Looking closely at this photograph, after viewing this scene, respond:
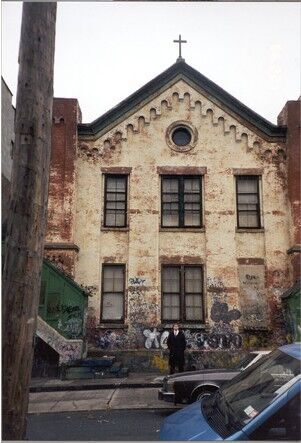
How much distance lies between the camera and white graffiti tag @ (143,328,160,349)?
575 inches

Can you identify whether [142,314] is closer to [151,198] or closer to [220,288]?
[220,288]

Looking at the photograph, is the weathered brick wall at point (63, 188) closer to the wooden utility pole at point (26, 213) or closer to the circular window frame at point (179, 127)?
the circular window frame at point (179, 127)

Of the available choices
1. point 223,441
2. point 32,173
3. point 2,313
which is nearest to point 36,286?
point 2,313

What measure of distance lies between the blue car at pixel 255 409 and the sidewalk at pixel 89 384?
7.12 meters

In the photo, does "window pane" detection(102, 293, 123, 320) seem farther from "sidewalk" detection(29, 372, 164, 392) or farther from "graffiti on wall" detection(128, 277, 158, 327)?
"sidewalk" detection(29, 372, 164, 392)

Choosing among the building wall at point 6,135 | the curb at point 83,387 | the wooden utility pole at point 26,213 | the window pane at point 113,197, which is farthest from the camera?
the window pane at point 113,197

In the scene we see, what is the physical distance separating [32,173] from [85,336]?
11.5 metres

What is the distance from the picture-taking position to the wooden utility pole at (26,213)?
3.67 m

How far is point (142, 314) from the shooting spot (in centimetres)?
1483

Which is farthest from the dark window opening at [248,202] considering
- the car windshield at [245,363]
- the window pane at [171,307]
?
the car windshield at [245,363]

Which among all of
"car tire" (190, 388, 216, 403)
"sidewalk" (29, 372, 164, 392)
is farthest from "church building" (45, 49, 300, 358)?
"car tire" (190, 388, 216, 403)

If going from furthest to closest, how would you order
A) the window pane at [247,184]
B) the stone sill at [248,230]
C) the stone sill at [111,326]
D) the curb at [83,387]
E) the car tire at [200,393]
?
the window pane at [247,184] → the stone sill at [248,230] → the stone sill at [111,326] → the curb at [83,387] → the car tire at [200,393]

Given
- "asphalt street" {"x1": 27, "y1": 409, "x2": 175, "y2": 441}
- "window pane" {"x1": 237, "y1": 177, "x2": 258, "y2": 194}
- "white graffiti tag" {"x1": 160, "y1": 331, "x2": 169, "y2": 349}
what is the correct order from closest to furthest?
"asphalt street" {"x1": 27, "y1": 409, "x2": 175, "y2": 441} < "white graffiti tag" {"x1": 160, "y1": 331, "x2": 169, "y2": 349} < "window pane" {"x1": 237, "y1": 177, "x2": 258, "y2": 194}

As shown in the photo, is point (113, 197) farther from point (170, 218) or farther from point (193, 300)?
point (193, 300)
